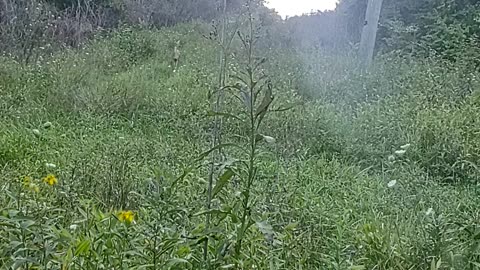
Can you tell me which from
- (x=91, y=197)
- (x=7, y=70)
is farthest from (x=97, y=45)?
(x=91, y=197)

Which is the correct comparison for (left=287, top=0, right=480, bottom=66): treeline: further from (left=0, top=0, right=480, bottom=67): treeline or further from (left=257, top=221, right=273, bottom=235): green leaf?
(left=257, top=221, right=273, bottom=235): green leaf

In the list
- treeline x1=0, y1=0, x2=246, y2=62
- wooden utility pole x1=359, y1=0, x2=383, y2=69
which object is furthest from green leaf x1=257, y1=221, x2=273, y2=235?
wooden utility pole x1=359, y1=0, x2=383, y2=69

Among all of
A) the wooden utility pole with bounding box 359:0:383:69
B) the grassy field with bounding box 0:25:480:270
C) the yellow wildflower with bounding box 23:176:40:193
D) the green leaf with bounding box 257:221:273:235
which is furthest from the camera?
the wooden utility pole with bounding box 359:0:383:69

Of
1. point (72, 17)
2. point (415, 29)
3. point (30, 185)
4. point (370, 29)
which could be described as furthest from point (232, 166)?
point (72, 17)

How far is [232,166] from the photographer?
151 centimetres

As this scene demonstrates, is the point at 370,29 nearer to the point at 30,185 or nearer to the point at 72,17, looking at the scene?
the point at 72,17

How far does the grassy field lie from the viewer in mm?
1400

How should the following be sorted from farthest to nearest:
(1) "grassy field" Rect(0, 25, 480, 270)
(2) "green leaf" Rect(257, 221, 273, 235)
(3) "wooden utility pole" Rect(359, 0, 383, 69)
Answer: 1. (3) "wooden utility pole" Rect(359, 0, 383, 69)
2. (1) "grassy field" Rect(0, 25, 480, 270)
3. (2) "green leaf" Rect(257, 221, 273, 235)

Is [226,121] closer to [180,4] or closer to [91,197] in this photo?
[91,197]

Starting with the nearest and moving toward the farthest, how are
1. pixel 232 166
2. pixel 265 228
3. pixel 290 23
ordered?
pixel 265 228 < pixel 232 166 < pixel 290 23

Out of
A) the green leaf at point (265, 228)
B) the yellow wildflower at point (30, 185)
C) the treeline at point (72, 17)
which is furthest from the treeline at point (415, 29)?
the green leaf at point (265, 228)

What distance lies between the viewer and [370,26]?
6676mm

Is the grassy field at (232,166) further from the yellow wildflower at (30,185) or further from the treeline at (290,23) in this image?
the treeline at (290,23)

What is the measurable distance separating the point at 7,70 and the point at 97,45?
177cm
